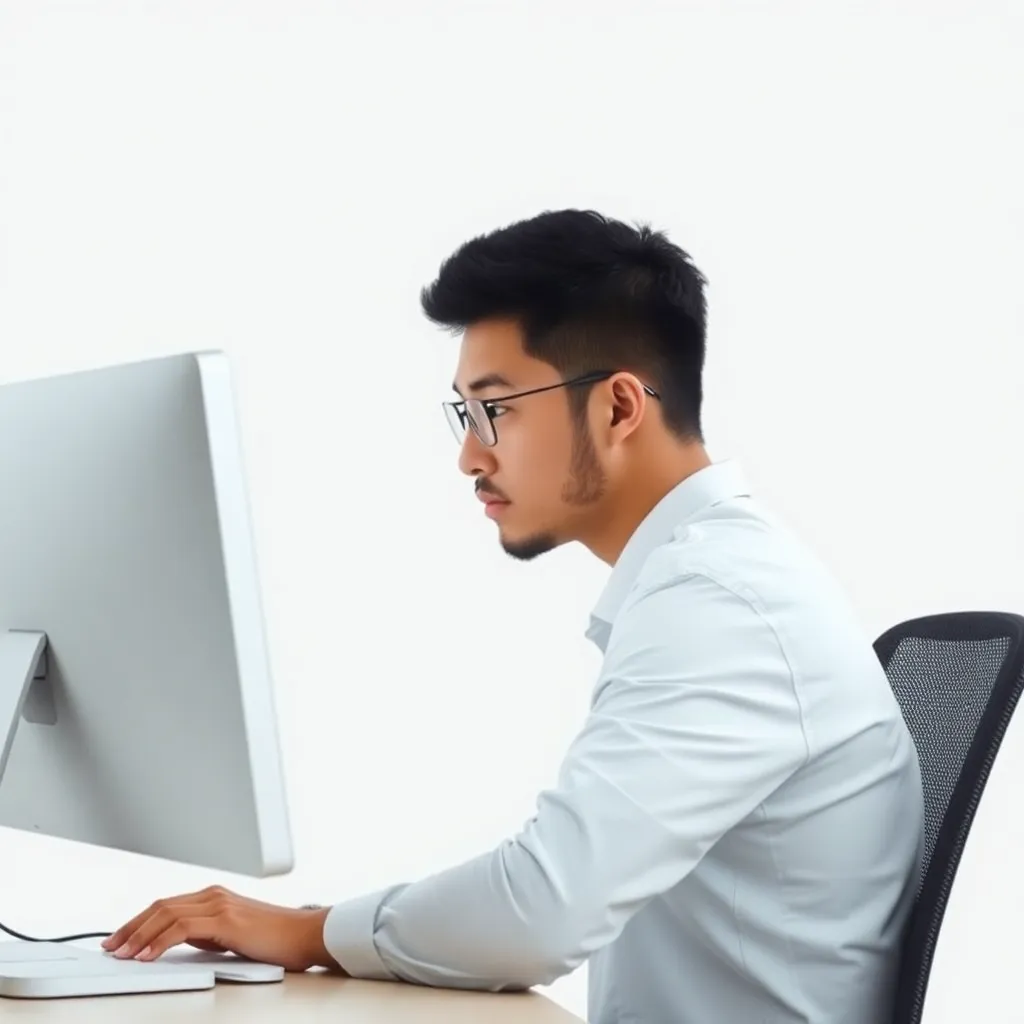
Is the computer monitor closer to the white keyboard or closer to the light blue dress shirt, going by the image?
the white keyboard

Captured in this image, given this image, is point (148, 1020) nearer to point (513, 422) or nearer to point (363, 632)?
point (513, 422)

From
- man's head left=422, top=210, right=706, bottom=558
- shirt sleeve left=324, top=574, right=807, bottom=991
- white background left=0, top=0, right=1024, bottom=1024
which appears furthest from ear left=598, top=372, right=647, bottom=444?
white background left=0, top=0, right=1024, bottom=1024

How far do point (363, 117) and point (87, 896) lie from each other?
188cm

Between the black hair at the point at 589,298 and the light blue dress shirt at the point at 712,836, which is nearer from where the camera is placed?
the light blue dress shirt at the point at 712,836

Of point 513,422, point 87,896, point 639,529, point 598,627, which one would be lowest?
point 87,896

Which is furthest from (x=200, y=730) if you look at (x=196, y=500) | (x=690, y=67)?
(x=690, y=67)

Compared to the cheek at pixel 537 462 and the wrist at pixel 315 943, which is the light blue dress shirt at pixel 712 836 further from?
the cheek at pixel 537 462

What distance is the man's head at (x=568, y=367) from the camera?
5.38 ft

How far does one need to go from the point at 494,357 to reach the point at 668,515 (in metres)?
0.25

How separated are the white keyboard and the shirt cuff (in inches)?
2.1

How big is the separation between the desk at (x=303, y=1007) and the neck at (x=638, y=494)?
0.53m

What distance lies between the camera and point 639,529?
163 centimetres

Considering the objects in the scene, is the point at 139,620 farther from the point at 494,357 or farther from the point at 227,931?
the point at 494,357

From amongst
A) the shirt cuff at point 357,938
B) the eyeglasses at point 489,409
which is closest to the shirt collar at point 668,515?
the eyeglasses at point 489,409
